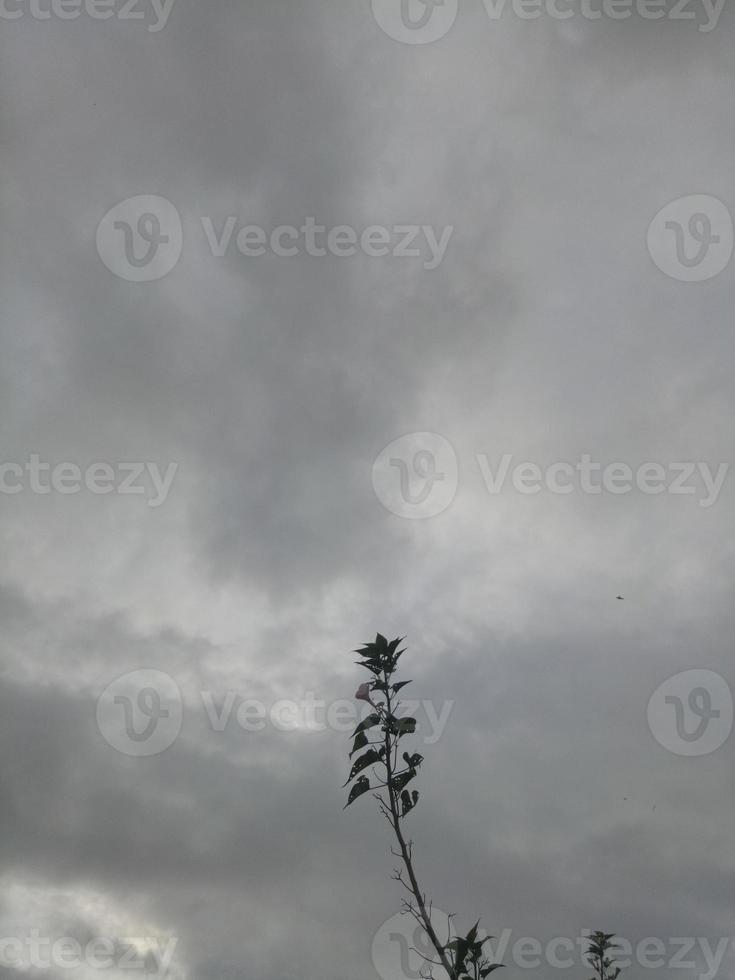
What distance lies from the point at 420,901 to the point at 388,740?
1842 millimetres

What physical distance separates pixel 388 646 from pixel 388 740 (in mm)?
A: 1236

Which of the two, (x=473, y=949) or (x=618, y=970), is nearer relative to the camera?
(x=473, y=949)

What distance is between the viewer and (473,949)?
364 inches

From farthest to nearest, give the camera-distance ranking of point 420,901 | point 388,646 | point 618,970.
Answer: point 618,970, point 388,646, point 420,901

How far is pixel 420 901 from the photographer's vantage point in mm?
8820

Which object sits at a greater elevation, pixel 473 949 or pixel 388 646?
pixel 388 646

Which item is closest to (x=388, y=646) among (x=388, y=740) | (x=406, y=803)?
(x=388, y=740)

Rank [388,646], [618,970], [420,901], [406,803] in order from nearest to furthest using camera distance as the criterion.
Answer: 1. [420,901]
2. [406,803]
3. [388,646]
4. [618,970]

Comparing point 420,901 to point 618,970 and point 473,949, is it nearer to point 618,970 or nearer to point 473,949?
point 473,949

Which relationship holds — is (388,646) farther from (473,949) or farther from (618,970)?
(618,970)

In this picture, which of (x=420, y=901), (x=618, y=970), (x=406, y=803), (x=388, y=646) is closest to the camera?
(x=420, y=901)

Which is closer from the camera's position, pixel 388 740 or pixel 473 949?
pixel 473 949

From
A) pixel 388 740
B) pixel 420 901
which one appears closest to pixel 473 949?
pixel 420 901

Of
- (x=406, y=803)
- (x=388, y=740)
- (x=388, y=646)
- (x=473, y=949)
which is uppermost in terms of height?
(x=388, y=646)
